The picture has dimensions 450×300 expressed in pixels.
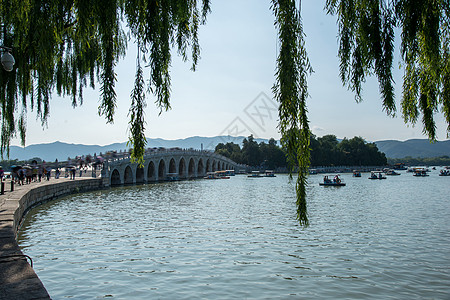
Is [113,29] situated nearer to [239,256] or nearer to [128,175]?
[239,256]

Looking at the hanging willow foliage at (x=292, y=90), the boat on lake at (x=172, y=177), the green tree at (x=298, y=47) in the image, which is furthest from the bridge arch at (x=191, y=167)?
the hanging willow foliage at (x=292, y=90)

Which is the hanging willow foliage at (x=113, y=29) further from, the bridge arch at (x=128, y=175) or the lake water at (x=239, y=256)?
the bridge arch at (x=128, y=175)

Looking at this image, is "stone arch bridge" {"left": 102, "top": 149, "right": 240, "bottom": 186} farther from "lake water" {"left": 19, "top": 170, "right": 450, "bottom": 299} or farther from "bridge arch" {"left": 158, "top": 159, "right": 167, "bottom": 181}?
"lake water" {"left": 19, "top": 170, "right": 450, "bottom": 299}

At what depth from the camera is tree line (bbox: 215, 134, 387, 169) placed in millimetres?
117625

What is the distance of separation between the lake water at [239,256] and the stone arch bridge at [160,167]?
15.9 m

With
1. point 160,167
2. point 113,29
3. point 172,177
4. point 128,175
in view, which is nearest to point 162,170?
point 160,167

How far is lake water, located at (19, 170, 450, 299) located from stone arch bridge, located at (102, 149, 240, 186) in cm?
1587

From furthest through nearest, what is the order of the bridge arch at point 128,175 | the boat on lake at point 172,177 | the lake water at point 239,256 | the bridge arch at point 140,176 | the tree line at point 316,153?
the tree line at point 316,153
the boat on lake at point 172,177
the bridge arch at point 140,176
the bridge arch at point 128,175
the lake water at point 239,256

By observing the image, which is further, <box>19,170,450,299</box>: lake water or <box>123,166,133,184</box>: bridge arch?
<box>123,166,133,184</box>: bridge arch

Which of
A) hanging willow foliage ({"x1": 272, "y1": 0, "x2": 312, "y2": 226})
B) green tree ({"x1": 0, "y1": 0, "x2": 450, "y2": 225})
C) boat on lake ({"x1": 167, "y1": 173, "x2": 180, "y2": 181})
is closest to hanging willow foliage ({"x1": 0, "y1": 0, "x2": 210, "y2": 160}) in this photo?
green tree ({"x1": 0, "y1": 0, "x2": 450, "y2": 225})

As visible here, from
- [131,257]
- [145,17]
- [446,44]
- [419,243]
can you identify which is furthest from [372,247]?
[145,17]

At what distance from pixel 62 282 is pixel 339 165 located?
130m

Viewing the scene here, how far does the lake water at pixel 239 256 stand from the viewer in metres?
9.17

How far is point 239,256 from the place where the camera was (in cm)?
1224
